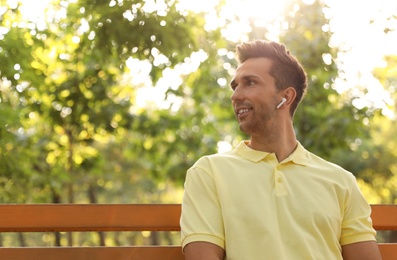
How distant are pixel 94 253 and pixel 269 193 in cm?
77

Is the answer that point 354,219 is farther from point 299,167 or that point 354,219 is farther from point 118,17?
point 118,17

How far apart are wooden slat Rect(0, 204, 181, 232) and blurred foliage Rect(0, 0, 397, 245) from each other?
389 cm

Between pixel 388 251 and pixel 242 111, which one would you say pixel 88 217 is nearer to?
pixel 242 111

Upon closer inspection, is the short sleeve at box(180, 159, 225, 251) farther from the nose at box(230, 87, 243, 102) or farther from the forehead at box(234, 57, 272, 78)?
the forehead at box(234, 57, 272, 78)

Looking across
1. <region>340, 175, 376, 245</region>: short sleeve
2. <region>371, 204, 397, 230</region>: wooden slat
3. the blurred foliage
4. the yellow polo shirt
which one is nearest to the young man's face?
the yellow polo shirt

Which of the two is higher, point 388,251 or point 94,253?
point 94,253

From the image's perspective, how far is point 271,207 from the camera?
3143mm

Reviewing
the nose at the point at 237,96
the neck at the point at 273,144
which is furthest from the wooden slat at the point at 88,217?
the nose at the point at 237,96

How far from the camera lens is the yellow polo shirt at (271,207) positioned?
305cm

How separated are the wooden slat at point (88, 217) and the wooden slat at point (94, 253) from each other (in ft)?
0.28

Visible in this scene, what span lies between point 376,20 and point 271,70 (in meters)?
4.63

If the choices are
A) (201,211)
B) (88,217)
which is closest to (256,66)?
(201,211)

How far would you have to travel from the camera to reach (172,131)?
43.8 feet

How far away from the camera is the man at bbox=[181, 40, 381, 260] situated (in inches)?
120
